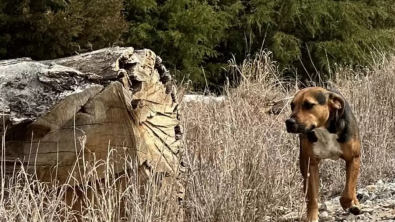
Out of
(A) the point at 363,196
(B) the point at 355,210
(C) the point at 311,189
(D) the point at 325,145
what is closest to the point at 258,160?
(C) the point at 311,189

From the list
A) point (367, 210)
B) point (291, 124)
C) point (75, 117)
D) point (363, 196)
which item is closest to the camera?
point (75, 117)

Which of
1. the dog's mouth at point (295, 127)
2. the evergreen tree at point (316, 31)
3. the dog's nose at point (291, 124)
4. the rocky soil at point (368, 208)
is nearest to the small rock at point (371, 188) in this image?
the rocky soil at point (368, 208)

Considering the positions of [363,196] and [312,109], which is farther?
[363,196]

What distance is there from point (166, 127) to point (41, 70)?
1052 mm

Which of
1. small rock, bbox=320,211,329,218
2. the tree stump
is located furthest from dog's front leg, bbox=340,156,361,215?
the tree stump

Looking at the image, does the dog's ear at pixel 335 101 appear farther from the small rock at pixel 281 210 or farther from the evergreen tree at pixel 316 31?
the evergreen tree at pixel 316 31

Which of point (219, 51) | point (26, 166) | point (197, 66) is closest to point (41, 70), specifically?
point (26, 166)

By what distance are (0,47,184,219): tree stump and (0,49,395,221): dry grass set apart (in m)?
0.19

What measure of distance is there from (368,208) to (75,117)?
2.63m

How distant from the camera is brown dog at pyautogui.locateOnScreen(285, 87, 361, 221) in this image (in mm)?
5824

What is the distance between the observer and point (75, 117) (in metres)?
5.11

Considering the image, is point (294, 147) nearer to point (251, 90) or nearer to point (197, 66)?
point (251, 90)

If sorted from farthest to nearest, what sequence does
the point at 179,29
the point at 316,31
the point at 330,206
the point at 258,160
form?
the point at 316,31, the point at 179,29, the point at 330,206, the point at 258,160

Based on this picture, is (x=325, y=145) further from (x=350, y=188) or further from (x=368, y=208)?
(x=368, y=208)
